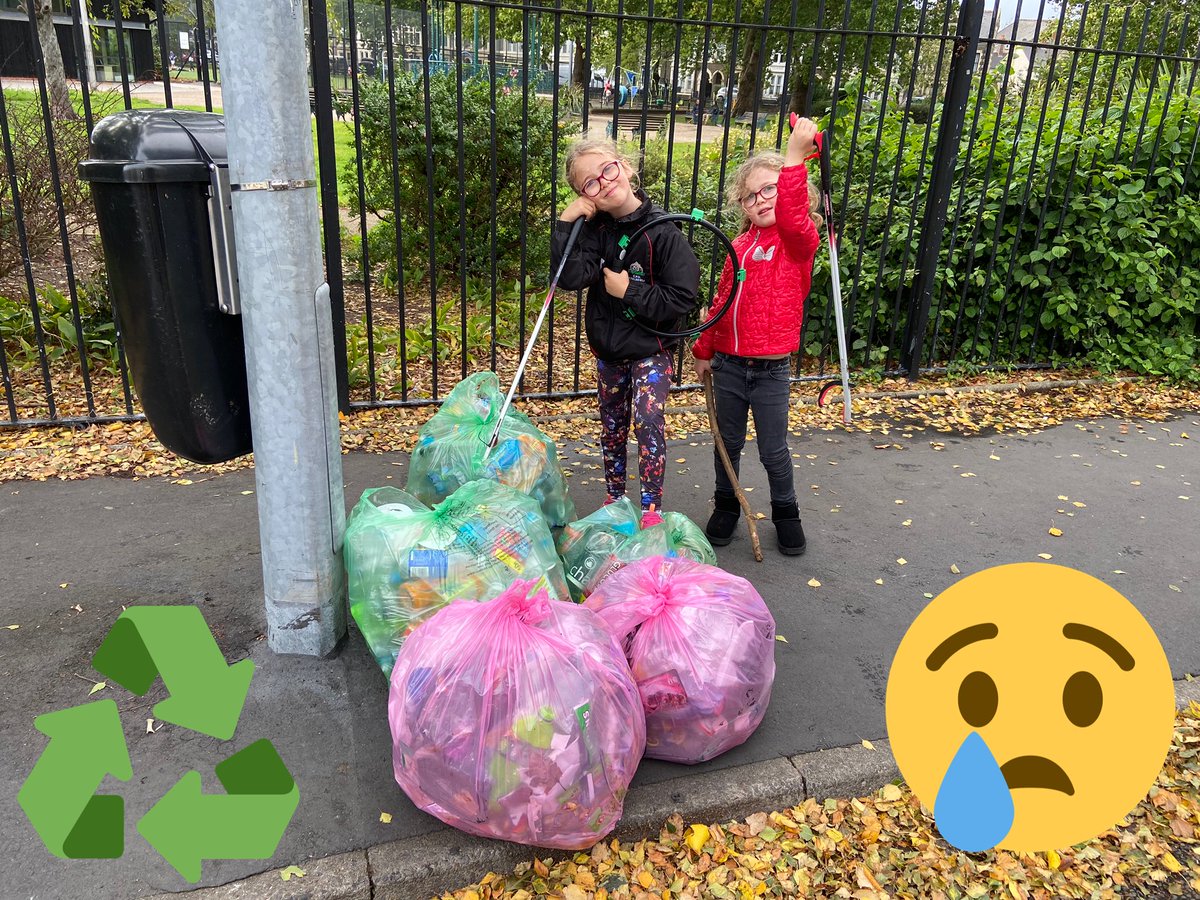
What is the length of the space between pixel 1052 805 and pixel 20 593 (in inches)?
132

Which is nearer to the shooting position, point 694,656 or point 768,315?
point 694,656

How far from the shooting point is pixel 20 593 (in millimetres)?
3135

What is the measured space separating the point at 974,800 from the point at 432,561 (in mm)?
1545

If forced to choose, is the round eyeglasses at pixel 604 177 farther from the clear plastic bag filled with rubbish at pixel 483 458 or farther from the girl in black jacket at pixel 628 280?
the clear plastic bag filled with rubbish at pixel 483 458

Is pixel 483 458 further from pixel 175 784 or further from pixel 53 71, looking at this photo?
pixel 53 71

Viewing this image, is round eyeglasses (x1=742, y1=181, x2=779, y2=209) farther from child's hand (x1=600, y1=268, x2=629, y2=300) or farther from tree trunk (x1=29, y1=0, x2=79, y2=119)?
tree trunk (x1=29, y1=0, x2=79, y2=119)

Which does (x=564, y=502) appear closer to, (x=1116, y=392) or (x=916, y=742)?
(x=916, y=742)

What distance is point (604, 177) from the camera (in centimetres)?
326

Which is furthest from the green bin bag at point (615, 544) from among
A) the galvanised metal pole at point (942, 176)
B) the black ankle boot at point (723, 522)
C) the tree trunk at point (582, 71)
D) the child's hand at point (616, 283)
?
the galvanised metal pole at point (942, 176)

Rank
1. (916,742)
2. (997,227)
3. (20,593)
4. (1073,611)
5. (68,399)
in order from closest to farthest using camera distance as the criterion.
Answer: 1. (1073,611)
2. (916,742)
3. (20,593)
4. (68,399)
5. (997,227)

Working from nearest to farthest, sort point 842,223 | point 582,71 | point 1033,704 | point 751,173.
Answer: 1. point 1033,704
2. point 751,173
3. point 842,223
4. point 582,71

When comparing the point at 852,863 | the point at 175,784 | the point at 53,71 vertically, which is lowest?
the point at 852,863

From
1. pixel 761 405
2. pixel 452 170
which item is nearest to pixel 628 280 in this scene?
pixel 761 405

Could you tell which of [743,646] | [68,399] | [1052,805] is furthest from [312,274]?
[68,399]
